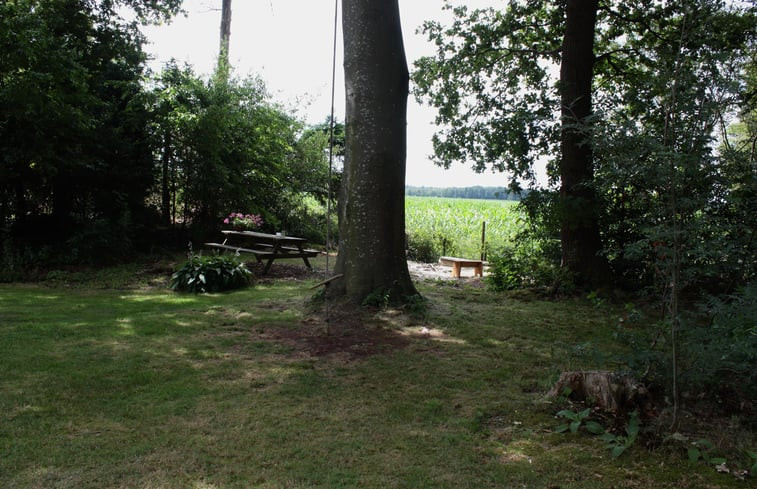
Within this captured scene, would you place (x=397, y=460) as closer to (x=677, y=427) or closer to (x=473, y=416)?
(x=473, y=416)

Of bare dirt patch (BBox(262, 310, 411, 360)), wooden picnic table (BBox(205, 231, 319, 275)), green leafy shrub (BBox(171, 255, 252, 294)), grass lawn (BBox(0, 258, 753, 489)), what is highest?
wooden picnic table (BBox(205, 231, 319, 275))

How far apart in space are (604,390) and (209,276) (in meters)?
7.09

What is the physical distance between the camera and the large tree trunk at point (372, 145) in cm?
644

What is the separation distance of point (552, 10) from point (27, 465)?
10.9 m

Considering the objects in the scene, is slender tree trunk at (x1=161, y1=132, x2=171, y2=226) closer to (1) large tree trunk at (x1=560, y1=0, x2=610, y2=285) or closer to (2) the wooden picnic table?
(2) the wooden picnic table

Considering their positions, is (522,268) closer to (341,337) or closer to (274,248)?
(341,337)

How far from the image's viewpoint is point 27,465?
2.85 meters

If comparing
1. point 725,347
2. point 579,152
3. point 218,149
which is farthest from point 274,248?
point 725,347

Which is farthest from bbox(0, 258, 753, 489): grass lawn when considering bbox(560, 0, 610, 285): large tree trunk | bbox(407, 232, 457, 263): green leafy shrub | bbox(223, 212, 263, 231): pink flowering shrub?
bbox(407, 232, 457, 263): green leafy shrub

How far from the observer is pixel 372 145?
6438mm

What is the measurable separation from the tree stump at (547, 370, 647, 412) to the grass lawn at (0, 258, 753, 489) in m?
0.21

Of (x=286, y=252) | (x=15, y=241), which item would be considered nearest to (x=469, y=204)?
(x=286, y=252)

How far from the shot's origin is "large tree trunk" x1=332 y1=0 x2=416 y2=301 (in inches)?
253

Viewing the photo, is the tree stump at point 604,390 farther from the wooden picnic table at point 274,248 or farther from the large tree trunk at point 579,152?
the wooden picnic table at point 274,248
